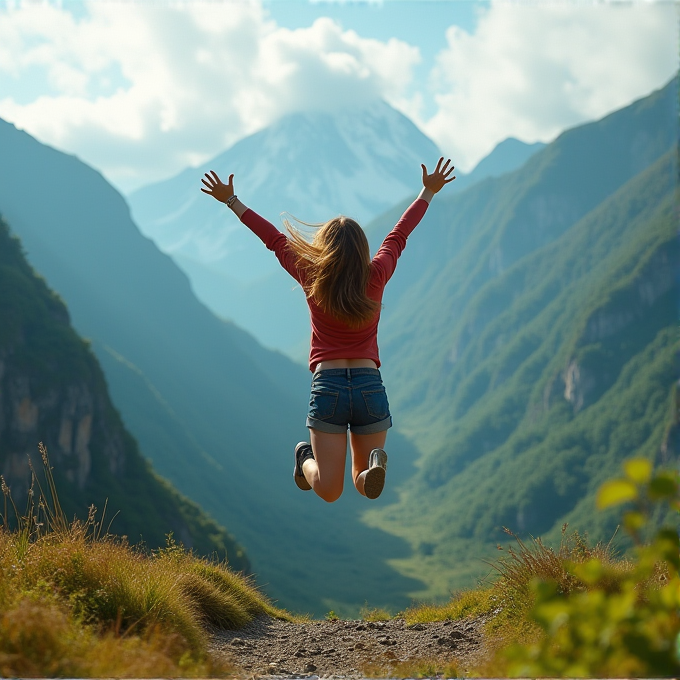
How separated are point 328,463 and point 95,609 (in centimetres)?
212

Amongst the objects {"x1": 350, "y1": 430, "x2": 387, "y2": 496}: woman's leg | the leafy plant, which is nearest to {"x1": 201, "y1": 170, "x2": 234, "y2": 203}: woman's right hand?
{"x1": 350, "y1": 430, "x2": 387, "y2": 496}: woman's leg

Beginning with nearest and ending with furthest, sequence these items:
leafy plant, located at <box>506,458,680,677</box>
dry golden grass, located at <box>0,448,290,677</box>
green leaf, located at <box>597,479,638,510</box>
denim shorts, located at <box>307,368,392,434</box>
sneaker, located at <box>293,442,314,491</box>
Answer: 1. green leaf, located at <box>597,479,638,510</box>
2. leafy plant, located at <box>506,458,680,677</box>
3. dry golden grass, located at <box>0,448,290,677</box>
4. denim shorts, located at <box>307,368,392,434</box>
5. sneaker, located at <box>293,442,314,491</box>

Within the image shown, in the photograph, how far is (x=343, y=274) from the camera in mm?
6082

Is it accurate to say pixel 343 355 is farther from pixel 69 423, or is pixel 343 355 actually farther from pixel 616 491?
pixel 69 423

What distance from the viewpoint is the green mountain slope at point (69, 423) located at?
93.1 metres

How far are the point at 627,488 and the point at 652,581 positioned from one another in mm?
4842

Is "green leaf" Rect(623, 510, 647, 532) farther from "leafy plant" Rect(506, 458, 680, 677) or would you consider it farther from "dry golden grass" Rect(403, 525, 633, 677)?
"dry golden grass" Rect(403, 525, 633, 677)

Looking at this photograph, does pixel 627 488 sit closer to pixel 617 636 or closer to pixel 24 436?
pixel 617 636

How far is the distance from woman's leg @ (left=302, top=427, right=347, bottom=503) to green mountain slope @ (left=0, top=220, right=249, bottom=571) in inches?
3430

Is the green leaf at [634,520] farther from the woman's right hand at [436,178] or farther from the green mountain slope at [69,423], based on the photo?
the green mountain slope at [69,423]

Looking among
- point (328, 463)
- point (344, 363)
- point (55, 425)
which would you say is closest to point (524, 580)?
point (328, 463)

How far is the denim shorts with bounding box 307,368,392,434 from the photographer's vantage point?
20.1 feet

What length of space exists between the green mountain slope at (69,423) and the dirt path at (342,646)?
8441 centimetres

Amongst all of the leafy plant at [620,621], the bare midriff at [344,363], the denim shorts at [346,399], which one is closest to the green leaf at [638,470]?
the leafy plant at [620,621]
